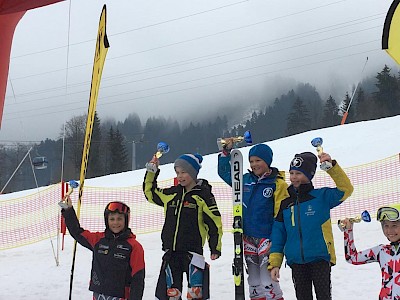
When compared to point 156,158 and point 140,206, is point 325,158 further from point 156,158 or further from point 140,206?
point 140,206

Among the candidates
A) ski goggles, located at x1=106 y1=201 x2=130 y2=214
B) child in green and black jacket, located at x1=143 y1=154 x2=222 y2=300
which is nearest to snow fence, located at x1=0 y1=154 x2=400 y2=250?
child in green and black jacket, located at x1=143 y1=154 x2=222 y2=300

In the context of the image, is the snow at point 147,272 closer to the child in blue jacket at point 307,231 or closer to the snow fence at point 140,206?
the snow fence at point 140,206

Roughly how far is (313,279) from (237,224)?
0.76 meters

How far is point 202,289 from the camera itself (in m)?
4.57

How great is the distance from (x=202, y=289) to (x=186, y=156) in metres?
1.22

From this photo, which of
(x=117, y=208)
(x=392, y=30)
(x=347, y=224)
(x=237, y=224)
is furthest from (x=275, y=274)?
(x=392, y=30)

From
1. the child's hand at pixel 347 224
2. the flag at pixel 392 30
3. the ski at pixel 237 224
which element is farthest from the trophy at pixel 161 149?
the flag at pixel 392 30

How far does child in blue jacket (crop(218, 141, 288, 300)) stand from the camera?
4535 millimetres

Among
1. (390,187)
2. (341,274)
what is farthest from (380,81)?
(341,274)

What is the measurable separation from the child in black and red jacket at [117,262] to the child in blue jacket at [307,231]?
3.59 ft

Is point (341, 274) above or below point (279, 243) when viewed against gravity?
below

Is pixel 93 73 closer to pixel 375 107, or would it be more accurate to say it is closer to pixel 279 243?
pixel 279 243

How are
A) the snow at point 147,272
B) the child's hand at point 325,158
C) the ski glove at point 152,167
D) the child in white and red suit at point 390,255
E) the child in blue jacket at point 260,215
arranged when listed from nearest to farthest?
the child in white and red suit at point 390,255 → the child's hand at point 325,158 → the child in blue jacket at point 260,215 → the ski glove at point 152,167 → the snow at point 147,272

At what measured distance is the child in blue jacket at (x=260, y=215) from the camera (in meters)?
4.54
